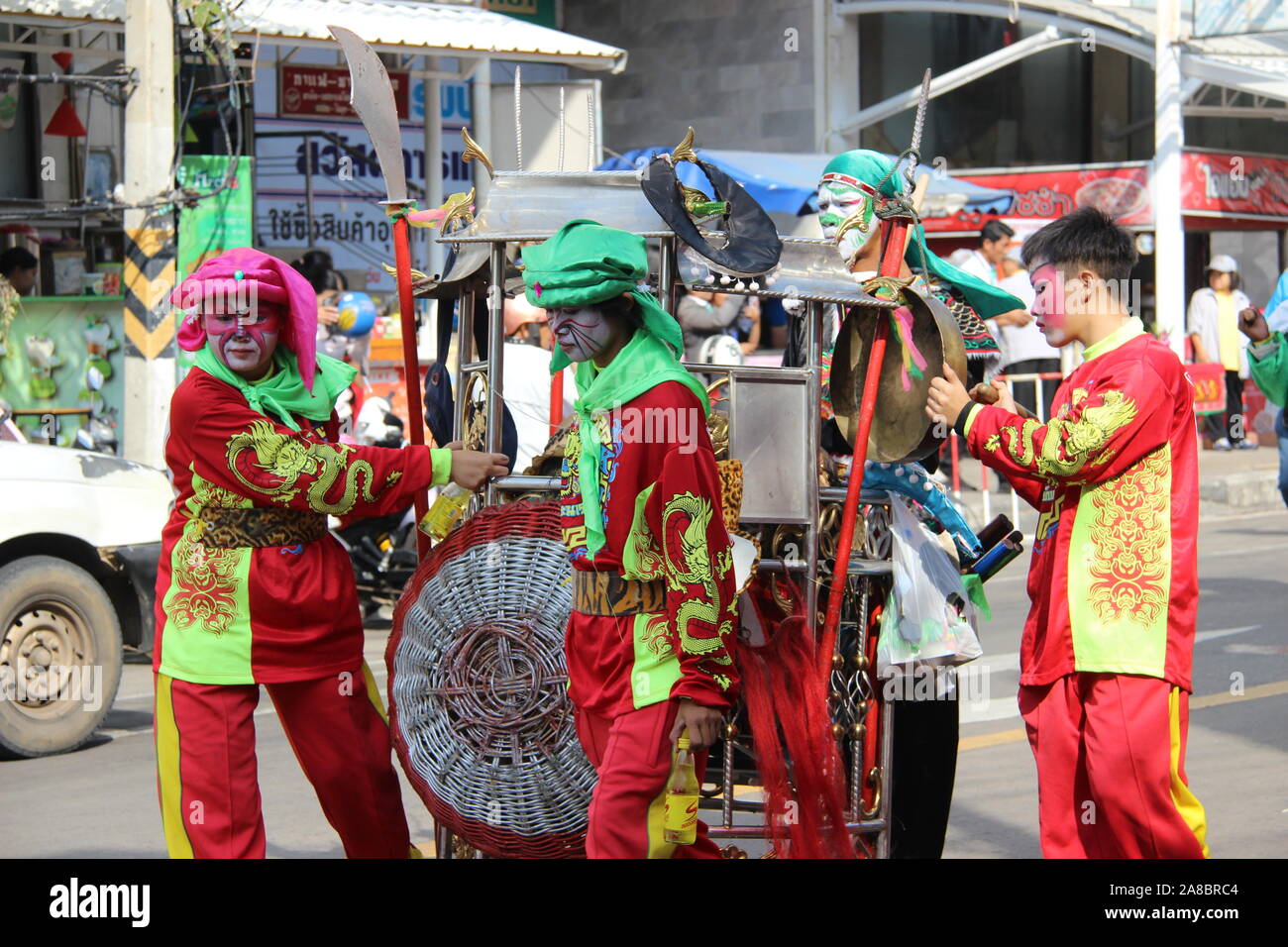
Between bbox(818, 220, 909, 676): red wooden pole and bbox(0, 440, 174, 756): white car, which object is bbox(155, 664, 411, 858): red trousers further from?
bbox(0, 440, 174, 756): white car

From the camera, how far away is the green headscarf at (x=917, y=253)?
479 cm

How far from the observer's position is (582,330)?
12.9 feet

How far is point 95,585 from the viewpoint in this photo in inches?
303

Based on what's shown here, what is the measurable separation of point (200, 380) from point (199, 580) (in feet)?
1.63

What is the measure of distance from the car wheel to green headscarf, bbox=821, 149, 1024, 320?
4.06 metres

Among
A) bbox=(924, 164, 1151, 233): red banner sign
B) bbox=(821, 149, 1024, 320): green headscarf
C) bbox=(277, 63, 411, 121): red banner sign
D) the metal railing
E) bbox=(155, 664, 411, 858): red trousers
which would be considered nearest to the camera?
bbox=(155, 664, 411, 858): red trousers

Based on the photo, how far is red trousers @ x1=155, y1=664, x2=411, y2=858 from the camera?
4359mm

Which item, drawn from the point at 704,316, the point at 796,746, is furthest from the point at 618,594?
the point at 704,316

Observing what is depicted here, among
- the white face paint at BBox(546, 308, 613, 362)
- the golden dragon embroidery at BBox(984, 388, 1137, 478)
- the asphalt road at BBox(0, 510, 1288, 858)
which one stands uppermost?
the white face paint at BBox(546, 308, 613, 362)

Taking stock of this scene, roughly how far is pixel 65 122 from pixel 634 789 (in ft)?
39.9

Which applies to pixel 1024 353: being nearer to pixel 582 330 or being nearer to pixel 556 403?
pixel 556 403

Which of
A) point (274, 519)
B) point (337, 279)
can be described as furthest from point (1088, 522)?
point (337, 279)

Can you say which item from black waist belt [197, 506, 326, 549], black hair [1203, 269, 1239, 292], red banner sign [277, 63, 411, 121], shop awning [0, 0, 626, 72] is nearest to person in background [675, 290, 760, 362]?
shop awning [0, 0, 626, 72]
